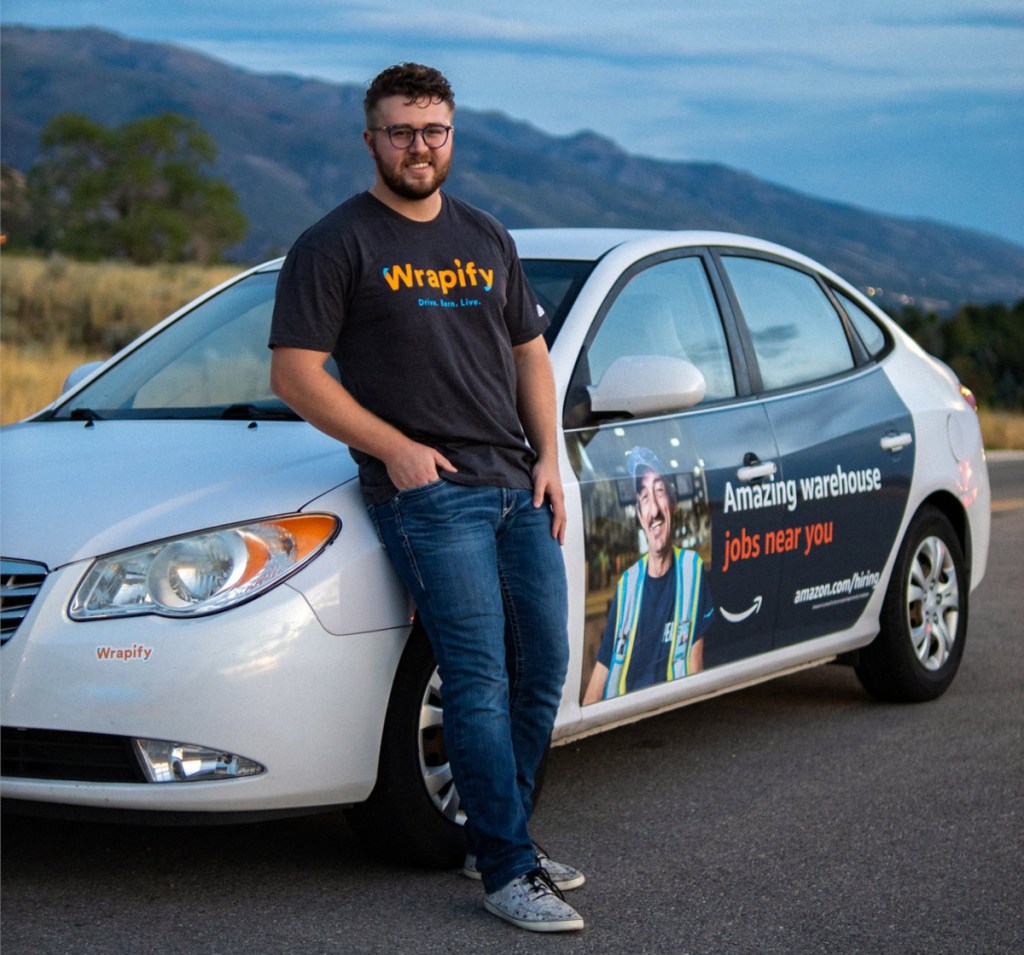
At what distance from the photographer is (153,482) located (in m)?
4.16

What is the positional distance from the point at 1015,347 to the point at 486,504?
132 feet

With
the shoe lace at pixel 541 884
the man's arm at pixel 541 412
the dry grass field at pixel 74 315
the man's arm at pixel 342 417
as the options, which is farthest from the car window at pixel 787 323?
the dry grass field at pixel 74 315

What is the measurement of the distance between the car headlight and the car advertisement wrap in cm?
97

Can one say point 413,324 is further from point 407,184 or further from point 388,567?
point 388,567

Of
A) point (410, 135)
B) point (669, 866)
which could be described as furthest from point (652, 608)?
point (410, 135)

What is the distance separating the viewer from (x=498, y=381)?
13.3 feet

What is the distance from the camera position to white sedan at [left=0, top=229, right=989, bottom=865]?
3.85 meters

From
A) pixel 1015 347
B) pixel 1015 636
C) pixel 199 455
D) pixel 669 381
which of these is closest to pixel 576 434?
pixel 669 381

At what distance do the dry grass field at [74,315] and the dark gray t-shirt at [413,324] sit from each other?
1492 centimetres

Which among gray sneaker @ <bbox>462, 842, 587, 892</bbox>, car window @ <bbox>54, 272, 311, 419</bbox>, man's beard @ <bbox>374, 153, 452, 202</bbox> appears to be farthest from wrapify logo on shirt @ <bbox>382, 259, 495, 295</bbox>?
gray sneaker @ <bbox>462, 842, 587, 892</bbox>

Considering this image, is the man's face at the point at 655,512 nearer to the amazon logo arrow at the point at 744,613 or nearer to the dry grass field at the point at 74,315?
the amazon logo arrow at the point at 744,613

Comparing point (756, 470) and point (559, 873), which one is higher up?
point (756, 470)

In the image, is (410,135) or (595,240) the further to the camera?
(595,240)

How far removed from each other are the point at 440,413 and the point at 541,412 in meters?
0.38
